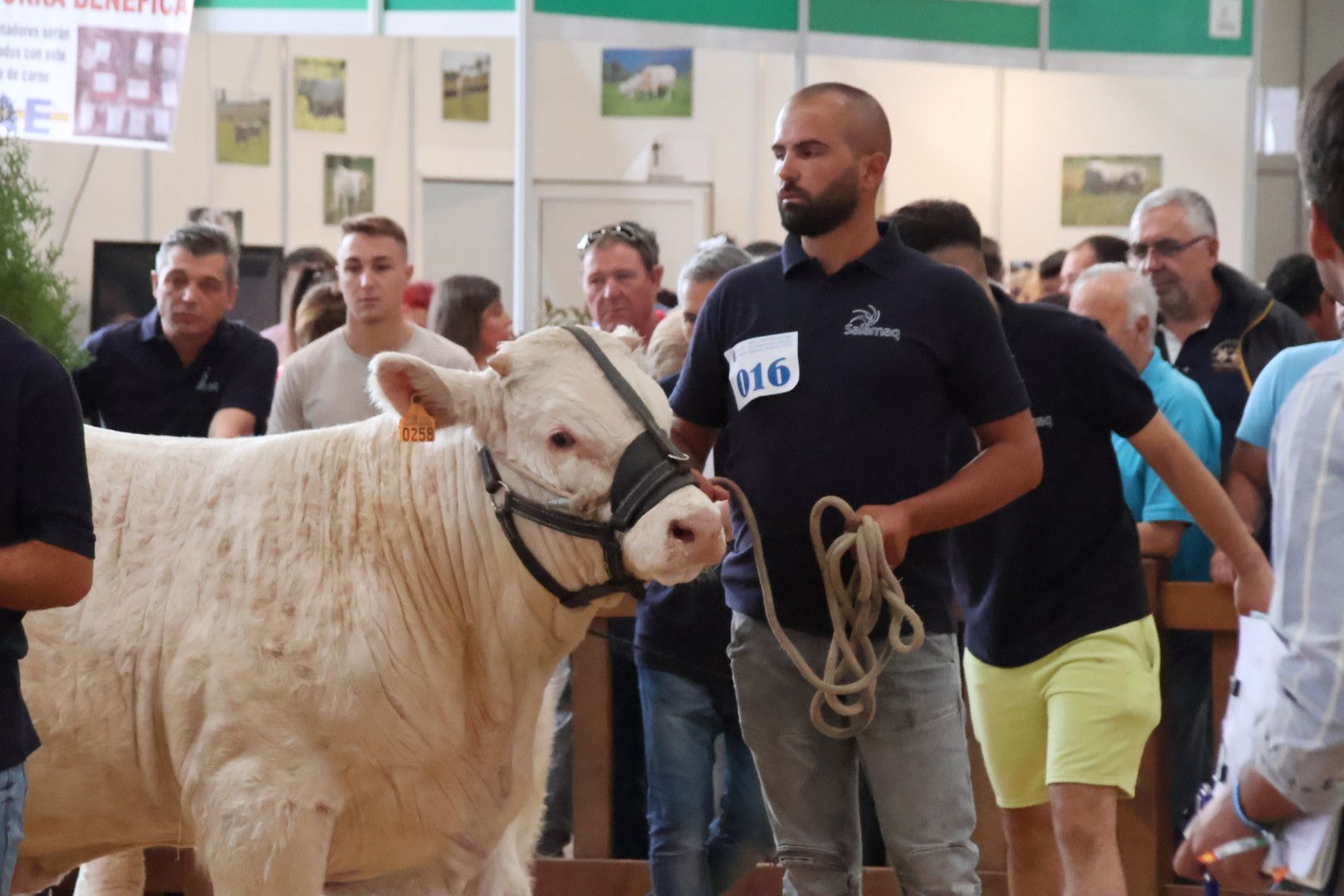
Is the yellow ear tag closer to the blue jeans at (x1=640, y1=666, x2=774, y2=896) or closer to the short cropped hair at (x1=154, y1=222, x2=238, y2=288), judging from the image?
the blue jeans at (x1=640, y1=666, x2=774, y2=896)

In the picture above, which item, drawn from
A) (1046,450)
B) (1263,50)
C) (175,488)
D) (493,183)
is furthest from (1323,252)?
(1263,50)

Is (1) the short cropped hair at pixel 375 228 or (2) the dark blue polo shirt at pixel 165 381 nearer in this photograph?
(2) the dark blue polo shirt at pixel 165 381

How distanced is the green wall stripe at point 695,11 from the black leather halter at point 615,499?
536 cm

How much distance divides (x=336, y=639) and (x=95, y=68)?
5.40m

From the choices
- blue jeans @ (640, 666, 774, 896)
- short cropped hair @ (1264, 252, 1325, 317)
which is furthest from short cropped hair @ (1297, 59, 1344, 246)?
short cropped hair @ (1264, 252, 1325, 317)

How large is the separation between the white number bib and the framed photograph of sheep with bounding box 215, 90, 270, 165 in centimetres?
861

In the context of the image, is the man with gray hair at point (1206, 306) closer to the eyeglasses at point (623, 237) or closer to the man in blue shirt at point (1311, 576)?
the eyeglasses at point (623, 237)

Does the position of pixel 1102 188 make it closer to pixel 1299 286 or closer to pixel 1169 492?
pixel 1299 286

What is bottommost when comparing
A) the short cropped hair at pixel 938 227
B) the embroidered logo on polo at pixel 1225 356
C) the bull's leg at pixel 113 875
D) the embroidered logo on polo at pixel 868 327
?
the bull's leg at pixel 113 875

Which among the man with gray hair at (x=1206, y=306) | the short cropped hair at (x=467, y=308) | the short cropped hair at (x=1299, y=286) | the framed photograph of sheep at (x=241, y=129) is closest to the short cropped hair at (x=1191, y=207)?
the man with gray hair at (x=1206, y=306)

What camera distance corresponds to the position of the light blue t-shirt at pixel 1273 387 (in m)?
4.38

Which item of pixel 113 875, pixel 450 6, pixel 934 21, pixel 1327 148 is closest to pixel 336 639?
pixel 113 875

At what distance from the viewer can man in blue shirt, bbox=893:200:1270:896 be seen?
382cm

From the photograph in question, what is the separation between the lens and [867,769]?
127 inches
